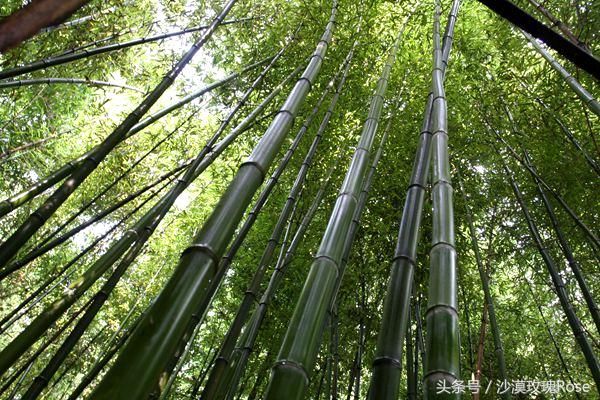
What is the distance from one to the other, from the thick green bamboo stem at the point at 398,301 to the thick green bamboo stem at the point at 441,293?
0.08 meters

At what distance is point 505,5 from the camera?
2.52ft

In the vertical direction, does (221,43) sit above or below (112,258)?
above

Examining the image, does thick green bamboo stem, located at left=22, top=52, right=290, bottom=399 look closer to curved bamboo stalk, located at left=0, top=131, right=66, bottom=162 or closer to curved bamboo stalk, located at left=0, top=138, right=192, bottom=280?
curved bamboo stalk, located at left=0, top=138, right=192, bottom=280

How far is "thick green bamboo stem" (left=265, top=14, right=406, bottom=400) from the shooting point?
1.11 m

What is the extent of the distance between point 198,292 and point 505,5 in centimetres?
86

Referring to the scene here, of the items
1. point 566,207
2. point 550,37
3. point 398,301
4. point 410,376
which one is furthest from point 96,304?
point 566,207

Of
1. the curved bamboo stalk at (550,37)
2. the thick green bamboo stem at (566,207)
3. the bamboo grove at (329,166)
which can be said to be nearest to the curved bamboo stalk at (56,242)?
the bamboo grove at (329,166)

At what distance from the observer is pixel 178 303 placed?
38.9 inches

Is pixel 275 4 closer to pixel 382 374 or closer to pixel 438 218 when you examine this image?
pixel 438 218

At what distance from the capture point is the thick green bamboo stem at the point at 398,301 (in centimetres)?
135

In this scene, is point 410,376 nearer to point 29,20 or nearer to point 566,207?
point 566,207

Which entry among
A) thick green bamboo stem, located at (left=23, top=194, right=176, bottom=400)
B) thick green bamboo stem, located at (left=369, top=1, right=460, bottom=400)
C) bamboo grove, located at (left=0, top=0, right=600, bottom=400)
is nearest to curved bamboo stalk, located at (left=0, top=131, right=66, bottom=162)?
bamboo grove, located at (left=0, top=0, right=600, bottom=400)

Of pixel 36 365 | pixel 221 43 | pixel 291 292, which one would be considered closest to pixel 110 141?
pixel 291 292

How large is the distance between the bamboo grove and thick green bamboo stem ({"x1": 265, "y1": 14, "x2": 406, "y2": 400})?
52 millimetres
